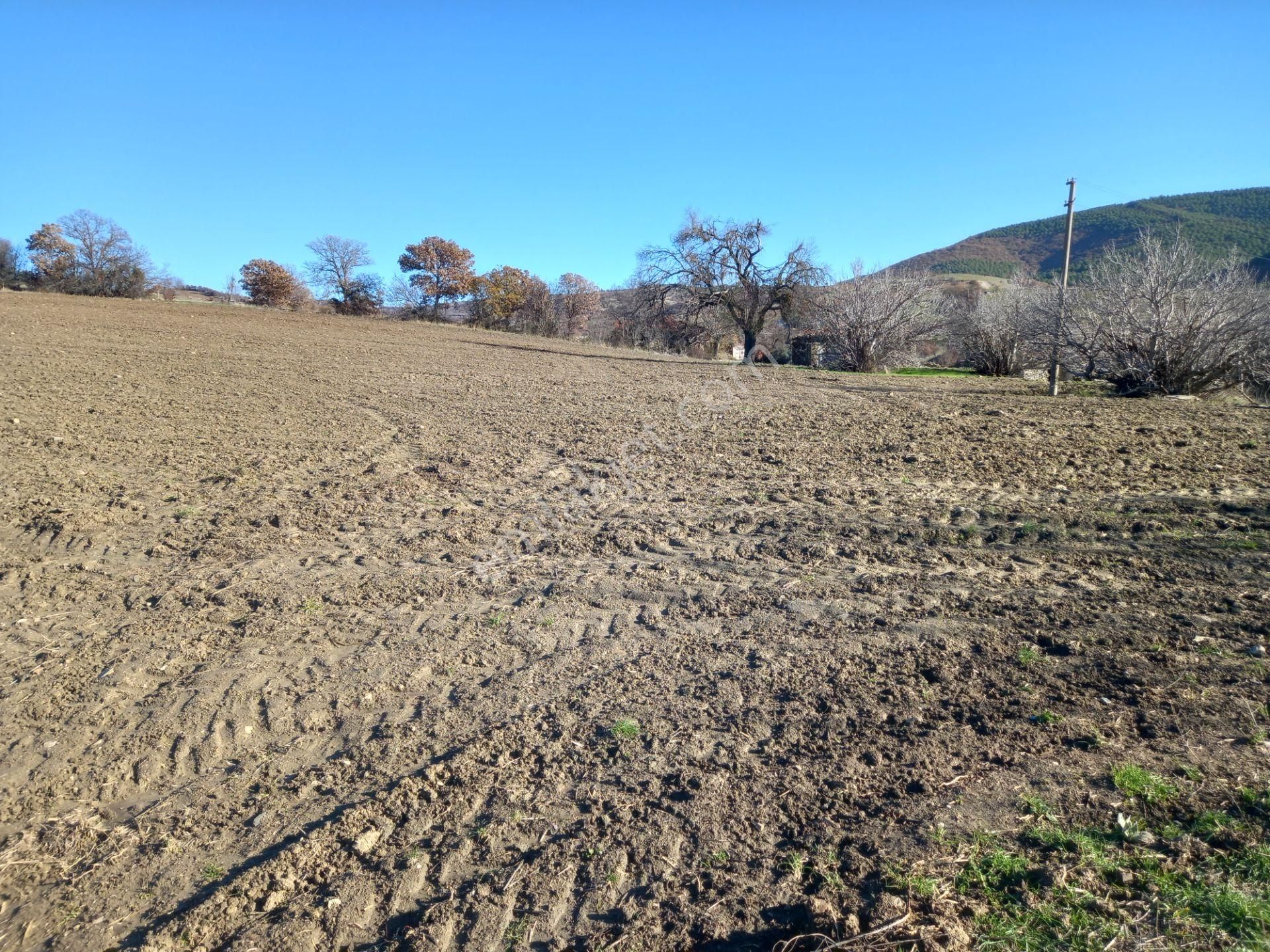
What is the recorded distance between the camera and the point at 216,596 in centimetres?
544

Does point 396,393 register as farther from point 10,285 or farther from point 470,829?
point 10,285

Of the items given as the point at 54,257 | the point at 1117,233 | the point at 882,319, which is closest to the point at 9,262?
the point at 54,257

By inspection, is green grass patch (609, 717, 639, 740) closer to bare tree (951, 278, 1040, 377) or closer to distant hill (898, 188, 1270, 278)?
bare tree (951, 278, 1040, 377)

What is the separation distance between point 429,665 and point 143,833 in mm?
1618

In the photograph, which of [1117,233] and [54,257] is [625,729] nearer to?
[54,257]

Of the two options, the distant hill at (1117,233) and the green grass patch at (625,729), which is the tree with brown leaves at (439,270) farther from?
the green grass patch at (625,729)

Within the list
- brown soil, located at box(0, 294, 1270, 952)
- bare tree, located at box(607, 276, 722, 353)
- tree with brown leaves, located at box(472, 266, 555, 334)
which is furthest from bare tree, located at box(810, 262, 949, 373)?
tree with brown leaves, located at box(472, 266, 555, 334)

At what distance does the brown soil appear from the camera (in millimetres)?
2994

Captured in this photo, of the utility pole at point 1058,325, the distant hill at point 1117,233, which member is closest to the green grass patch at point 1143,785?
the utility pole at point 1058,325

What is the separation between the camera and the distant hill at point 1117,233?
70.1 metres

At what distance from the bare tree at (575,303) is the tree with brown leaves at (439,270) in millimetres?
5747

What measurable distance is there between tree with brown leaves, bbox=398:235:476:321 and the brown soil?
39575 mm

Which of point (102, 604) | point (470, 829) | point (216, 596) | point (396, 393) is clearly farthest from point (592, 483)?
point (396, 393)

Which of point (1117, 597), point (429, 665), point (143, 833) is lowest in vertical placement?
point (143, 833)
